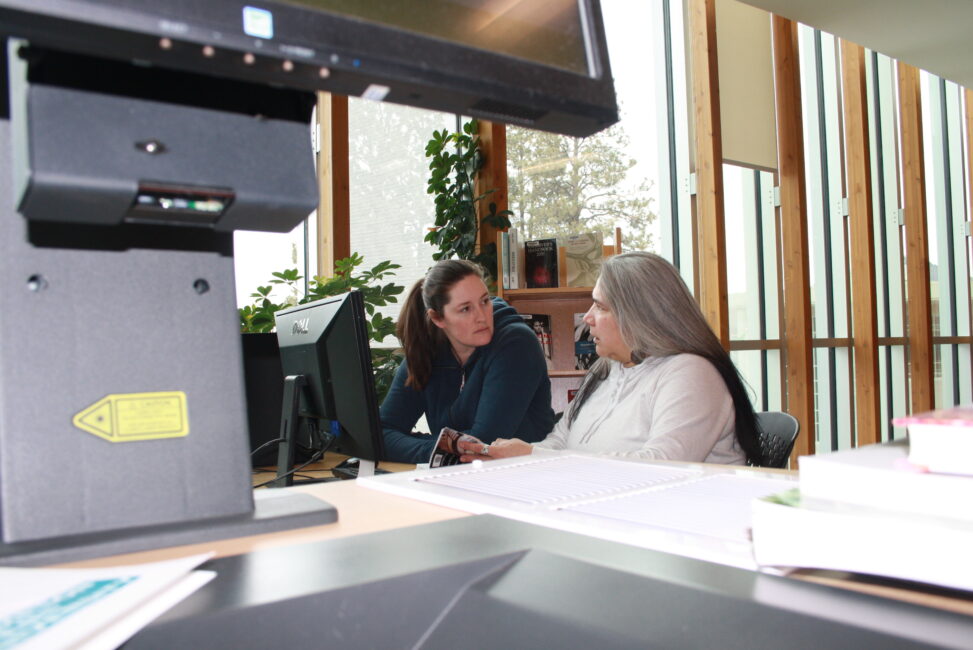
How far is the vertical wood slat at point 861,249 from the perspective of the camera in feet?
18.2

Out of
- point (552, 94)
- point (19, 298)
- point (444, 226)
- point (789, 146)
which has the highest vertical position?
point (789, 146)

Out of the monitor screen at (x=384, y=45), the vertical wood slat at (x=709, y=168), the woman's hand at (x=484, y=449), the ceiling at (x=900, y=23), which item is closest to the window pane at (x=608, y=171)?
the vertical wood slat at (x=709, y=168)

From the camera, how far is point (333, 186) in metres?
3.95

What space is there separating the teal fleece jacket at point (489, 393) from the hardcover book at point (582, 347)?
1.03 meters

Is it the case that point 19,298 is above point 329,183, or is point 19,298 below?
below

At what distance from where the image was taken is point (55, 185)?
525 mm

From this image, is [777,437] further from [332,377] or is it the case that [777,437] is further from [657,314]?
[332,377]

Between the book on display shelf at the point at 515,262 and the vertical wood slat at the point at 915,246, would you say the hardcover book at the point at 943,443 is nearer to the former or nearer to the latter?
the book on display shelf at the point at 515,262

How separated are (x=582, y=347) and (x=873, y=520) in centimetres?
346

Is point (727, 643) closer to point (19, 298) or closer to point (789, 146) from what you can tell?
point (19, 298)

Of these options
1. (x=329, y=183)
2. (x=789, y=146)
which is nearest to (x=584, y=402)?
(x=329, y=183)

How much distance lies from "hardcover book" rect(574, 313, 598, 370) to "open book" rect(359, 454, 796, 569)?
2691mm

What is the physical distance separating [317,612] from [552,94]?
462 millimetres

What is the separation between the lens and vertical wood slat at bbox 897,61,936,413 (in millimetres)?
6277
